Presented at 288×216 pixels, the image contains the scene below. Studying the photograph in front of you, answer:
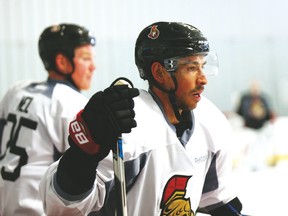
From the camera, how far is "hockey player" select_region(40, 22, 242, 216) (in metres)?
1.23

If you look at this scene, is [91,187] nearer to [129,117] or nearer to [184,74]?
[129,117]

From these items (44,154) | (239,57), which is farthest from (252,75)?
(44,154)

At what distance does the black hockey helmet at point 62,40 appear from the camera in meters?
2.43

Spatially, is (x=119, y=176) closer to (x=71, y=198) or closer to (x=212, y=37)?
(x=71, y=198)

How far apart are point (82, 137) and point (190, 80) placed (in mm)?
378

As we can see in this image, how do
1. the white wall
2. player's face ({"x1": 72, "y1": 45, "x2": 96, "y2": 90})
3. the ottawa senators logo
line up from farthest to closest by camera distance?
the white wall → player's face ({"x1": 72, "y1": 45, "x2": 96, "y2": 90}) → the ottawa senators logo

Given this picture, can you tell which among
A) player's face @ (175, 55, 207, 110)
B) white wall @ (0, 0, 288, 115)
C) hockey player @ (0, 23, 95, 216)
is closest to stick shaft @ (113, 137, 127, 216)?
player's face @ (175, 55, 207, 110)

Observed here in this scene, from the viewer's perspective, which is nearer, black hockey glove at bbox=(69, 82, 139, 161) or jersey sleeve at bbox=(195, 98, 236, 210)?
black hockey glove at bbox=(69, 82, 139, 161)

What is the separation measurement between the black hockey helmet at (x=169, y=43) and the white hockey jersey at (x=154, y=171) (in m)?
0.11

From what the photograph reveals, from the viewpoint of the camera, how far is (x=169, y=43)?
1480 mm

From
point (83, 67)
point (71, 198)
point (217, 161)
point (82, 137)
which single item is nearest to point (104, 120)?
point (82, 137)

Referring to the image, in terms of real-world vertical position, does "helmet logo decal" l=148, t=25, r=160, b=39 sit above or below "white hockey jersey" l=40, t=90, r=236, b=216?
above

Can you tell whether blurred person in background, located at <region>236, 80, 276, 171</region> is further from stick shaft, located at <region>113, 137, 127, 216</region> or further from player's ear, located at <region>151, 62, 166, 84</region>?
stick shaft, located at <region>113, 137, 127, 216</region>

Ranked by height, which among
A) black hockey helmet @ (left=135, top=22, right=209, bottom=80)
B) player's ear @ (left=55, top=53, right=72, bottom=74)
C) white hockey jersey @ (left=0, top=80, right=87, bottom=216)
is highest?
black hockey helmet @ (left=135, top=22, right=209, bottom=80)
